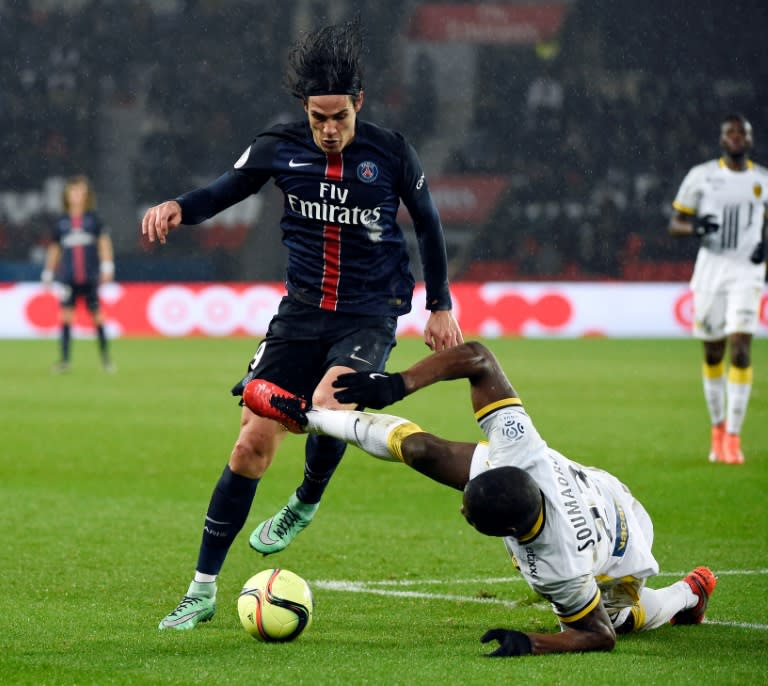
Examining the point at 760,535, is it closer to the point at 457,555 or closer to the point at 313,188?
the point at 457,555

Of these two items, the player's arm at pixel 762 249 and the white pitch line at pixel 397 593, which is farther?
the player's arm at pixel 762 249

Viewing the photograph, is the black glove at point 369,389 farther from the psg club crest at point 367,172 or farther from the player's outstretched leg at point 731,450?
the player's outstretched leg at point 731,450

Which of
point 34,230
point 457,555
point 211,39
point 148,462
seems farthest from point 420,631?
point 211,39

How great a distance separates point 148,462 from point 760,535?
15.2ft

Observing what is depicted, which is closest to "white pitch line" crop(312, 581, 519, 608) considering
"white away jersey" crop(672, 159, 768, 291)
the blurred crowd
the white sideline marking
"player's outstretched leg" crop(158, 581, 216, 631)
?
the white sideline marking

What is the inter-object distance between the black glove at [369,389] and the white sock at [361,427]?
94 millimetres

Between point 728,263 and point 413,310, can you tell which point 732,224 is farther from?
point 413,310

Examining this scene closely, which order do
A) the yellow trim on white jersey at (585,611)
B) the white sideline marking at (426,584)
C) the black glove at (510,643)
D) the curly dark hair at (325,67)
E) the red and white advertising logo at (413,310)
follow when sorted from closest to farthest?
the black glove at (510,643) < the yellow trim on white jersey at (585,611) < the curly dark hair at (325,67) < the white sideline marking at (426,584) < the red and white advertising logo at (413,310)

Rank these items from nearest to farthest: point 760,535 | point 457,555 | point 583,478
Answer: point 583,478, point 457,555, point 760,535

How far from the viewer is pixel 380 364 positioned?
560 centimetres

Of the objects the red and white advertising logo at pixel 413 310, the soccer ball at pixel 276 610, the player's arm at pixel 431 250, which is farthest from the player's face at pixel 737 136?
the red and white advertising logo at pixel 413 310

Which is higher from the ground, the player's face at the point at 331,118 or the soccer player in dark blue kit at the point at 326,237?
the player's face at the point at 331,118

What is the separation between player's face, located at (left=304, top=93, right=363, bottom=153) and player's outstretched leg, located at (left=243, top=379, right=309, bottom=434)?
3.83 feet

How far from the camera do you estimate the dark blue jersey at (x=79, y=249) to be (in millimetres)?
17203
